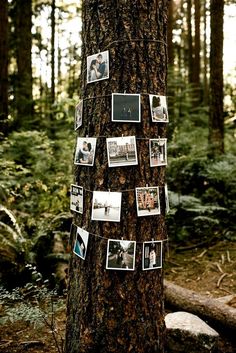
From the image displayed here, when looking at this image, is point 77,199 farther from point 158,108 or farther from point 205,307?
point 205,307

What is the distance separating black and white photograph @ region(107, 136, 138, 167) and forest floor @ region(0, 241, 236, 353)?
155 centimetres

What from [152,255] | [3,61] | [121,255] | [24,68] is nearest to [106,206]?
[121,255]

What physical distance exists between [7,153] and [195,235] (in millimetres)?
4410

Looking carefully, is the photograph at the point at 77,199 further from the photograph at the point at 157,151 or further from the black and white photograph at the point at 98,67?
the black and white photograph at the point at 98,67

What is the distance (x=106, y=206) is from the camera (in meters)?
2.47

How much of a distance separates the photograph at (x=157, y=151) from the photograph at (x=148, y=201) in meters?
0.16

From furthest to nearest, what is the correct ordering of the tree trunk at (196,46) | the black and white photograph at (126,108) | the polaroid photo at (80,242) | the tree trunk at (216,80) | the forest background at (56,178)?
the tree trunk at (196,46), the tree trunk at (216,80), the forest background at (56,178), the polaroid photo at (80,242), the black and white photograph at (126,108)

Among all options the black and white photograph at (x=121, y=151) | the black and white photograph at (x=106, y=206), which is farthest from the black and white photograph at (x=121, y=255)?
the black and white photograph at (x=121, y=151)

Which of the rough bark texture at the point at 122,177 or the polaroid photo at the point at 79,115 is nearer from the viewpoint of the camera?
the rough bark texture at the point at 122,177

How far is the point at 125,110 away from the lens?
2.44 m

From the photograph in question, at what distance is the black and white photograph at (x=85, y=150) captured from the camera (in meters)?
2.51

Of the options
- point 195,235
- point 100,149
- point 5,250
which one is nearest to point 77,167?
point 100,149

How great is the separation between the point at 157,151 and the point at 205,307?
2107mm

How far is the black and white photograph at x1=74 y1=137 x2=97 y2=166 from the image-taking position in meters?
2.51
